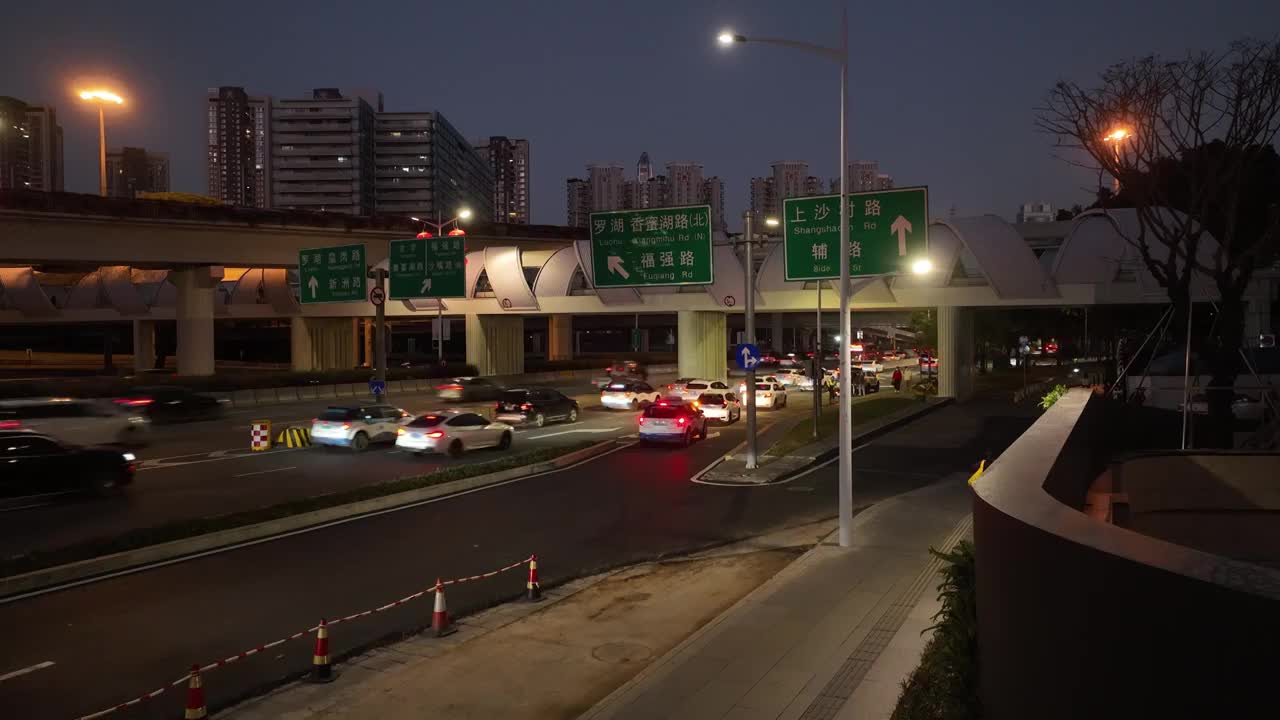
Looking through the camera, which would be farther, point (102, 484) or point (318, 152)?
point (318, 152)

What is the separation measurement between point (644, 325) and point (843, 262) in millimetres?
107110

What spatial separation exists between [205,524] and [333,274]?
23.8 m

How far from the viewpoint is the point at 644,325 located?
122188 millimetres

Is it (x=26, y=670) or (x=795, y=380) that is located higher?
(x=795, y=380)

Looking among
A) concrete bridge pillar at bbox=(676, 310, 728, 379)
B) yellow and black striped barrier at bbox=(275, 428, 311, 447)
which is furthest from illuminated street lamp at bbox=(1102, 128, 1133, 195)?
yellow and black striped barrier at bbox=(275, 428, 311, 447)

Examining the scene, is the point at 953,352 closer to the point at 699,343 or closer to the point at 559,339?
the point at 699,343

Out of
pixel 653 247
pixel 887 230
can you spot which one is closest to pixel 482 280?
pixel 653 247

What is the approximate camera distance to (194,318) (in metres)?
51.2

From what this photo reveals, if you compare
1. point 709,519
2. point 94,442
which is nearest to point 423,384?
point 94,442

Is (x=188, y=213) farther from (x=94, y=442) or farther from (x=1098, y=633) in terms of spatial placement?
(x=1098, y=633)

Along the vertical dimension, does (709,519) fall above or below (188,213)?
below

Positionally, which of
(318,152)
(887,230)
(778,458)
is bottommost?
(778,458)

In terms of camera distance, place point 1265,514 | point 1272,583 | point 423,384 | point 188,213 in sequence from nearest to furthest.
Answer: point 1272,583 < point 1265,514 < point 188,213 < point 423,384

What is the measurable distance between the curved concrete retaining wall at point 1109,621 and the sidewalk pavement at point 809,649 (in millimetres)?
2594
